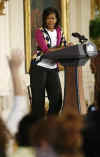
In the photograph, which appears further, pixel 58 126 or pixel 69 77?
pixel 69 77

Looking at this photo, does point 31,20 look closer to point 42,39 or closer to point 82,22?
point 82,22

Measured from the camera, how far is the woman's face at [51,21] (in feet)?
20.2

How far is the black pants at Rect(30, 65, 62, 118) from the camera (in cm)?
613

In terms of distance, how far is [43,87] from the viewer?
20.6 feet

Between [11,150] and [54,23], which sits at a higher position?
[54,23]

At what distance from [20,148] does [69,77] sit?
9.19 feet

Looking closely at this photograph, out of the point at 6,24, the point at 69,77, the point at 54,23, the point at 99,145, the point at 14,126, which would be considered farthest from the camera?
the point at 6,24

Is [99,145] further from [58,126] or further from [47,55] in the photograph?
[47,55]

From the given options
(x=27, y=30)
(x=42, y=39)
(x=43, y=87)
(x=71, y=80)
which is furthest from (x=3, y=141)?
(x=27, y=30)

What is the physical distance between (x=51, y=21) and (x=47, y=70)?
26.9 inches

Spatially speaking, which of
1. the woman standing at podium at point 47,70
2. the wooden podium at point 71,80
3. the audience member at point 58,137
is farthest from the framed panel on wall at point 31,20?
the audience member at point 58,137

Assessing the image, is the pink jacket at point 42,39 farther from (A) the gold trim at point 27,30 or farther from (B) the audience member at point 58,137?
(B) the audience member at point 58,137

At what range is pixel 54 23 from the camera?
245 inches

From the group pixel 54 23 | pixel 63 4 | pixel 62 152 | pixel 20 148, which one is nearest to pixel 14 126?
pixel 20 148
